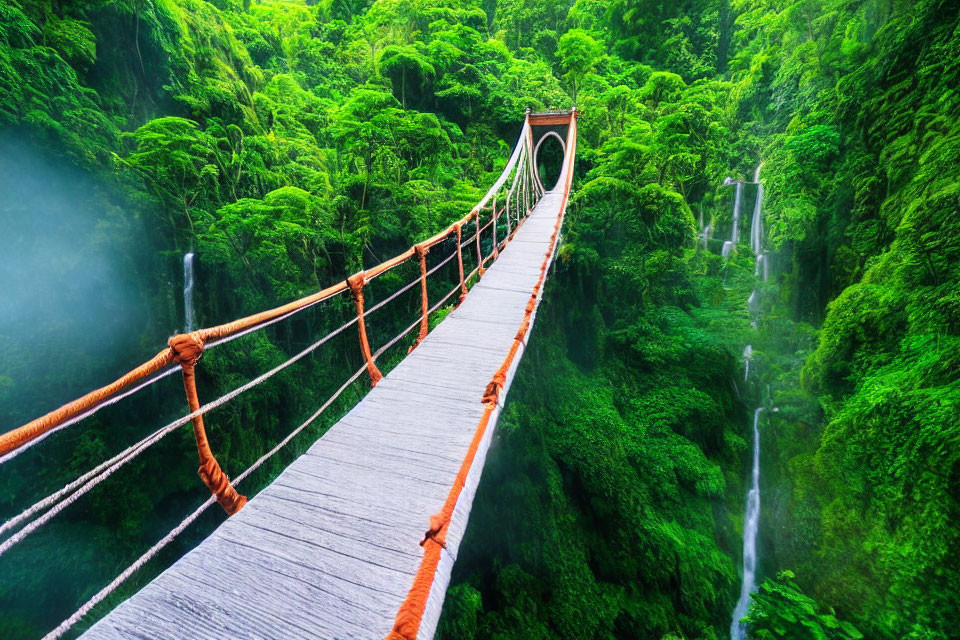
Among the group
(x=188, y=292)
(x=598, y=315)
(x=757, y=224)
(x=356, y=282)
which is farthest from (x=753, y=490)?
(x=188, y=292)

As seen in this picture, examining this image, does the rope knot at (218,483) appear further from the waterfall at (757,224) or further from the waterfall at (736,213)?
the waterfall at (736,213)

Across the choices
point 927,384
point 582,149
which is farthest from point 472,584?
point 582,149

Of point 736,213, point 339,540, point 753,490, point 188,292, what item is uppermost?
point 736,213

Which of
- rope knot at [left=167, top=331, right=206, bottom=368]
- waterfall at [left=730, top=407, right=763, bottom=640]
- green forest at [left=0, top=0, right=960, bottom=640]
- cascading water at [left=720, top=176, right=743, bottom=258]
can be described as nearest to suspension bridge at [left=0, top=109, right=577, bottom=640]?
rope knot at [left=167, top=331, right=206, bottom=368]

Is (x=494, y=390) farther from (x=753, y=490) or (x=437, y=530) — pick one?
(x=753, y=490)

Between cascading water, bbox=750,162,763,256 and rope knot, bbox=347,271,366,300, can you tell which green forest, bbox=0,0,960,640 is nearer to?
cascading water, bbox=750,162,763,256

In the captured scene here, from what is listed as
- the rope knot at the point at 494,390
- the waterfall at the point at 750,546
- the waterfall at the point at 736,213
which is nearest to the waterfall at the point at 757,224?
the waterfall at the point at 736,213
